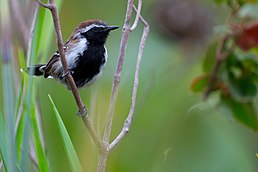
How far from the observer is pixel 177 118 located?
3.01 meters

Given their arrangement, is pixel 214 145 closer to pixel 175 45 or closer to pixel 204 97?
pixel 204 97

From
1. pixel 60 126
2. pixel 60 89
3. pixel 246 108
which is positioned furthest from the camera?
pixel 60 89

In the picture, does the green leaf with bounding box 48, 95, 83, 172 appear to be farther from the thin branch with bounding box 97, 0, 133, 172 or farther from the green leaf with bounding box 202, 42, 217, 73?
the green leaf with bounding box 202, 42, 217, 73

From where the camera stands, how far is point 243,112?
2.69 m

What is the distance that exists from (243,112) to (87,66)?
2.11ft

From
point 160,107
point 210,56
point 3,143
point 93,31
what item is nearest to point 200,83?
point 210,56

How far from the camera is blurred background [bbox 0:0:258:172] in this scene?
2.77 metres

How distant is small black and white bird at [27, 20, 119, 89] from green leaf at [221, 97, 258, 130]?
1.76ft

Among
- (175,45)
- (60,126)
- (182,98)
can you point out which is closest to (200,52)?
(175,45)

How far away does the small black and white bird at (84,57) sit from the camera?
2828mm

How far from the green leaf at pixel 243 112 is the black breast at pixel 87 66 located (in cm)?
53

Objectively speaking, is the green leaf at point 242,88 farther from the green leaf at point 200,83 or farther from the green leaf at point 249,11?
the green leaf at point 249,11

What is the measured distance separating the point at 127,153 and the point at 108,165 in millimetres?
386

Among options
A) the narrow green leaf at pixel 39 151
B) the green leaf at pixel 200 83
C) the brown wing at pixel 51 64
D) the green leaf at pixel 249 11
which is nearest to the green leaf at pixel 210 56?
the green leaf at pixel 200 83
